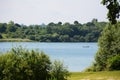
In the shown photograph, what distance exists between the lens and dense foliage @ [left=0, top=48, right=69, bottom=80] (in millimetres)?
30281

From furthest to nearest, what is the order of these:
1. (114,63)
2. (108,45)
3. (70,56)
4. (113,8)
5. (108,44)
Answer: (70,56), (108,44), (108,45), (114,63), (113,8)

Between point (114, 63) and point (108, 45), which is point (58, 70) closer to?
point (114, 63)

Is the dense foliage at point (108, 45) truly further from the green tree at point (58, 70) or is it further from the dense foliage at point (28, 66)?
the dense foliage at point (28, 66)

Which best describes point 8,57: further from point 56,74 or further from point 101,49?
point 101,49

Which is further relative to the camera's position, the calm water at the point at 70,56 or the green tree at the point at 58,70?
the calm water at the point at 70,56

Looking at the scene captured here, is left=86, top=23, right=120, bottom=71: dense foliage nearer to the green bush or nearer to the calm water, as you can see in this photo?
the calm water

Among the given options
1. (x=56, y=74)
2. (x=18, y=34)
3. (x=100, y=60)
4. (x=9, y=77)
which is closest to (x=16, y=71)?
(x=9, y=77)

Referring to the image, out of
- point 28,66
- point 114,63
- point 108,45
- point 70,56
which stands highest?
point 28,66

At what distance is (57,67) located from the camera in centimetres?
3138

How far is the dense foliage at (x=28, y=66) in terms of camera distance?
30.3 metres

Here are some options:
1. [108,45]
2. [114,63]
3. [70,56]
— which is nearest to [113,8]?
[114,63]

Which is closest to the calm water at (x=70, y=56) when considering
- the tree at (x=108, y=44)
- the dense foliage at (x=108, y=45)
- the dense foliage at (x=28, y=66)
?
the dense foliage at (x=28, y=66)

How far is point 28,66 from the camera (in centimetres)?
3056

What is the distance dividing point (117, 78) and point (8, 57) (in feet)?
38.8
